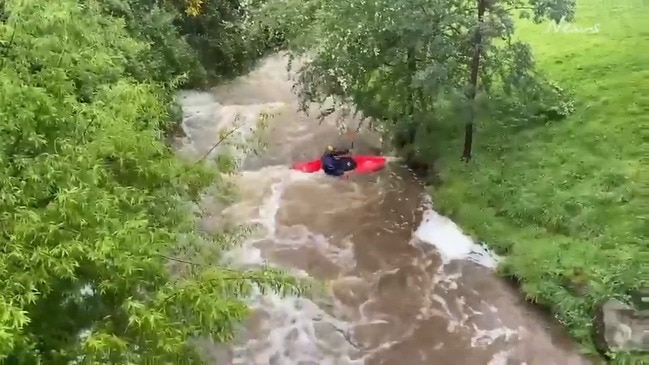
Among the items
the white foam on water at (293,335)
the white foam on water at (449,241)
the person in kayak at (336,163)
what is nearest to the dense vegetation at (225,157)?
the white foam on water at (449,241)

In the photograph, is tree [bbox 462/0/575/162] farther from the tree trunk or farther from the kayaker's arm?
the kayaker's arm

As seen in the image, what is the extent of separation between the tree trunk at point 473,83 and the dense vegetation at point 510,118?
2 cm

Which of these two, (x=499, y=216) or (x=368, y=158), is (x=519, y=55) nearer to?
(x=499, y=216)

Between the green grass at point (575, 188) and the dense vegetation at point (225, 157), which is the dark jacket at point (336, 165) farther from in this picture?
the green grass at point (575, 188)

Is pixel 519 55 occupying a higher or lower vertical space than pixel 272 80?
higher

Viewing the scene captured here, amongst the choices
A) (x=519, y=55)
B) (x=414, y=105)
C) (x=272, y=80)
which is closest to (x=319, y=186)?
(x=414, y=105)

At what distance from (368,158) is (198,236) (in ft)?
22.0

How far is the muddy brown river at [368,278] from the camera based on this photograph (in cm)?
891

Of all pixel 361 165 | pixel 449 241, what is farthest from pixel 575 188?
pixel 361 165

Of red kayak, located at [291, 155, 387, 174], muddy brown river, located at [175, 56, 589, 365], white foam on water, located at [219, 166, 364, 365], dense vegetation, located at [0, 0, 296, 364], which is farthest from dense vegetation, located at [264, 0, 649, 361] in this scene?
dense vegetation, located at [0, 0, 296, 364]

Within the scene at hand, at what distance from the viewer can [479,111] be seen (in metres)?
11.8

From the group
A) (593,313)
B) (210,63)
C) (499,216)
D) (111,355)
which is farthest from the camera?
(210,63)

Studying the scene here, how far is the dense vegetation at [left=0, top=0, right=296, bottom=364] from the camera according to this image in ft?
15.8

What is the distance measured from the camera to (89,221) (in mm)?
5203
